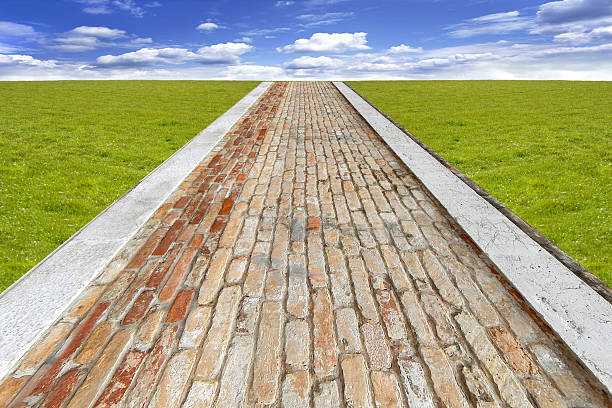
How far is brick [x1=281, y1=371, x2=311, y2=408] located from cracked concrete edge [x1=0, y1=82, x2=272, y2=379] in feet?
5.73

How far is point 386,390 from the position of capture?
1.73 metres

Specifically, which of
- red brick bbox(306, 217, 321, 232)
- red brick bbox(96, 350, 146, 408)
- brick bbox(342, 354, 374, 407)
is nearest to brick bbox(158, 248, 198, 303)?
red brick bbox(96, 350, 146, 408)

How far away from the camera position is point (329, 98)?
499 inches

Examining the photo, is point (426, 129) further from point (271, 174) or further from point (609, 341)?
point (609, 341)

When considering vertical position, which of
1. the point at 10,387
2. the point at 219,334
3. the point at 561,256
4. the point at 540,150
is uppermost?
the point at 540,150

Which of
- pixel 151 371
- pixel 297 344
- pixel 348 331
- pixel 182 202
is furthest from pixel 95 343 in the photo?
pixel 182 202

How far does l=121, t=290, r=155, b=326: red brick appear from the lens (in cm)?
222

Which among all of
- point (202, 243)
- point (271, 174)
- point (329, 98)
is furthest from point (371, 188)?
point (329, 98)

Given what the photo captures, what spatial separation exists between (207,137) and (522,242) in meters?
6.08

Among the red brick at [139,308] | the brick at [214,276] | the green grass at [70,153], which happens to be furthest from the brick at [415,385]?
the green grass at [70,153]

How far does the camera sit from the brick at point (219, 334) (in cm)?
185

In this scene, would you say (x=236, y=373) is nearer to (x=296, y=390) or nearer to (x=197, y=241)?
(x=296, y=390)

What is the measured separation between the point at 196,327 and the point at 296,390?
0.84m

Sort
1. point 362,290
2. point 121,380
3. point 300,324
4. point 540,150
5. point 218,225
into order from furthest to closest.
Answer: point 540,150, point 218,225, point 362,290, point 300,324, point 121,380
